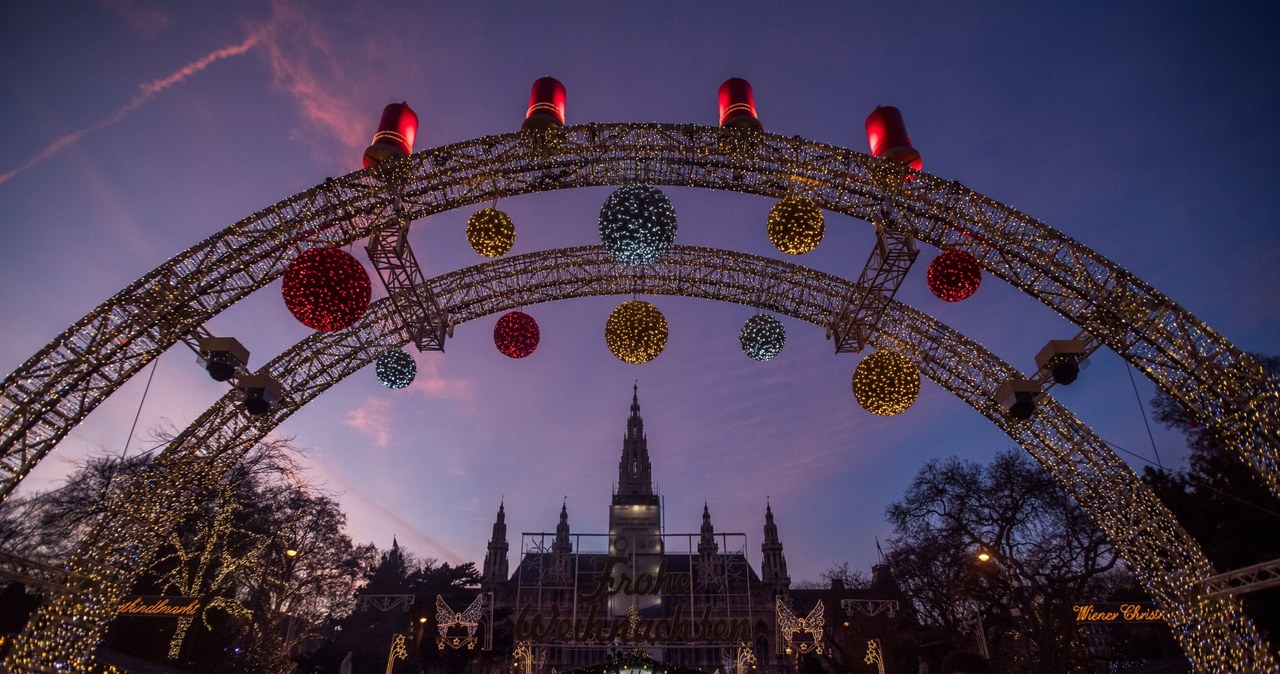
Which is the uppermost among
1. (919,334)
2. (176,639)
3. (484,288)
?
(484,288)

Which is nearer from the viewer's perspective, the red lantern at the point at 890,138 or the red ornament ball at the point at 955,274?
the red ornament ball at the point at 955,274

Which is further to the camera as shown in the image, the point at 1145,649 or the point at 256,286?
the point at 1145,649

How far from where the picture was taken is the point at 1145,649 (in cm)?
2770

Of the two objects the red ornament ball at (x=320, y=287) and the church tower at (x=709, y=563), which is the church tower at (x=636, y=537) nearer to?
the church tower at (x=709, y=563)

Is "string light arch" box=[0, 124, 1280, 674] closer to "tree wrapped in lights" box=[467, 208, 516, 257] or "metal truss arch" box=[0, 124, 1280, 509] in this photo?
"metal truss arch" box=[0, 124, 1280, 509]

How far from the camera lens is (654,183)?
9.66 metres

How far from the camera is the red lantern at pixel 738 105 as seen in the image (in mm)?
8289

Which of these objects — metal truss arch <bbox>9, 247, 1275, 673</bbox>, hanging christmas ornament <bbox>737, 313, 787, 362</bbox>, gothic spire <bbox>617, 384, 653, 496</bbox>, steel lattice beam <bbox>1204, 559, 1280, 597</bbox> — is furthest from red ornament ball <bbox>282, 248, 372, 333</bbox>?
gothic spire <bbox>617, 384, 653, 496</bbox>

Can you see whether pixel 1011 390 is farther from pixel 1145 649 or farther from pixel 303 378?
pixel 1145 649

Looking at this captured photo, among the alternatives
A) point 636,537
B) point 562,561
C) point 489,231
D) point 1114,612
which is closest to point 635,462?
point 562,561

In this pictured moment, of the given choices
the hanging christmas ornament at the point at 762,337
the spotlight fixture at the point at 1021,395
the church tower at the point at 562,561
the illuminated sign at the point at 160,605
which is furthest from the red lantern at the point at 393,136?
the church tower at the point at 562,561

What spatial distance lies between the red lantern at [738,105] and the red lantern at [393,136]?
447 centimetres

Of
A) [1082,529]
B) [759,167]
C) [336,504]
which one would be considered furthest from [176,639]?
[1082,529]

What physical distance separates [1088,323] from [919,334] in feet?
10.2
